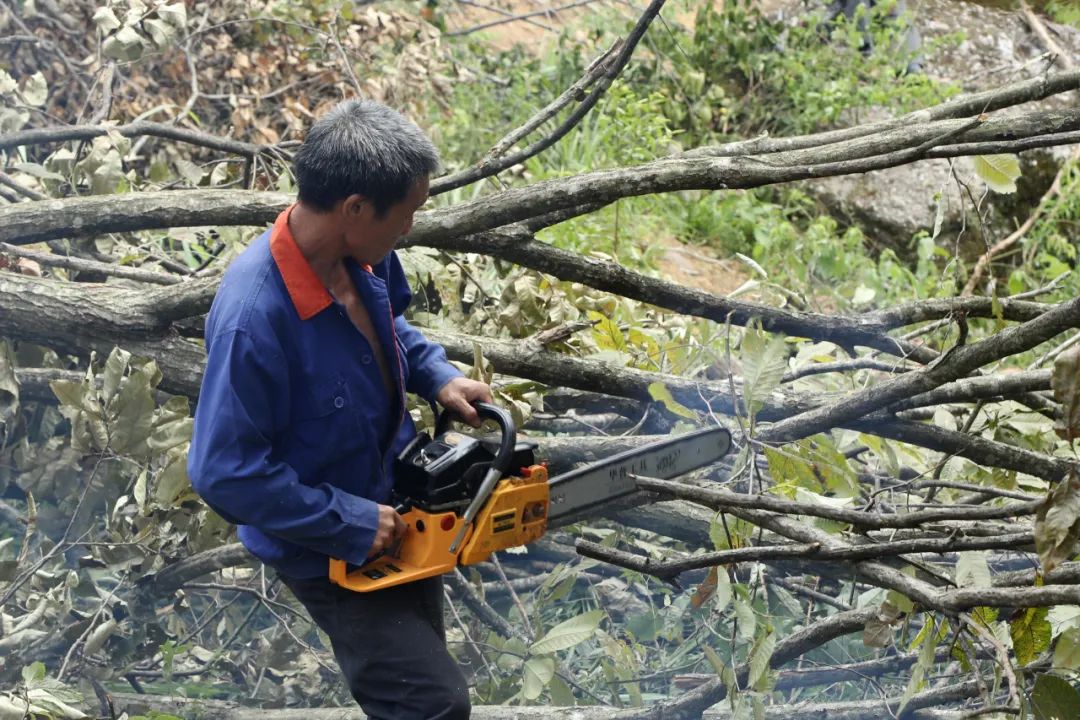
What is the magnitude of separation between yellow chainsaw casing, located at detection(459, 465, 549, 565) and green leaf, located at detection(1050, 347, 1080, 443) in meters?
0.94

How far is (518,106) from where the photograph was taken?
7.39 meters

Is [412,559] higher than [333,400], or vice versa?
[333,400]

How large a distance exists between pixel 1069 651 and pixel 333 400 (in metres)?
1.38

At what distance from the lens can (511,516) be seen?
2.12 m

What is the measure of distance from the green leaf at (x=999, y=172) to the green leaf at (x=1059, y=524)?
→ 1.26 metres

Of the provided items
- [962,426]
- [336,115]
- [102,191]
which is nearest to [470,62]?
[102,191]

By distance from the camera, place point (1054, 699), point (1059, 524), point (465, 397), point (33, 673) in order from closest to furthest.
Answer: point (1059, 524)
point (1054, 699)
point (465, 397)
point (33, 673)

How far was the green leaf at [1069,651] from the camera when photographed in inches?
75.2

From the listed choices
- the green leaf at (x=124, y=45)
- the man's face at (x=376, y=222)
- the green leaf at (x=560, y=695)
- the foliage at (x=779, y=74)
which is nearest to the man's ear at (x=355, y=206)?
the man's face at (x=376, y=222)

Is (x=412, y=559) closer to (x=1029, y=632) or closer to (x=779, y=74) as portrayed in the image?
(x=1029, y=632)

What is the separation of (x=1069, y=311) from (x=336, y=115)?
139cm

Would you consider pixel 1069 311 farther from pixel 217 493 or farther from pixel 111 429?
pixel 111 429

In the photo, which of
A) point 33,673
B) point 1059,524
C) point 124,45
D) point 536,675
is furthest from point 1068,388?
point 124,45

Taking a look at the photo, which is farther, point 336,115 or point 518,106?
point 518,106
